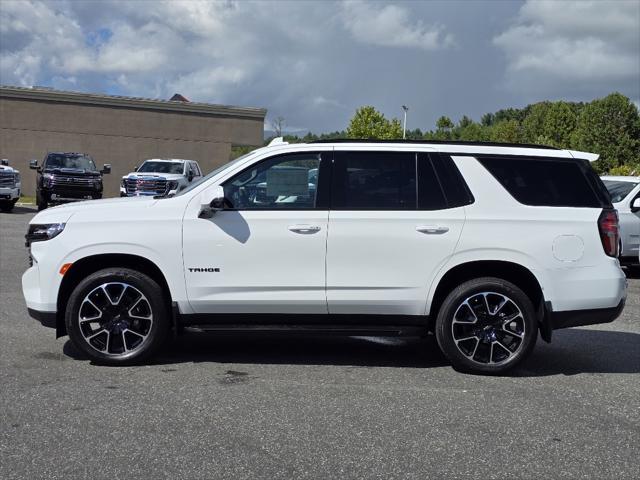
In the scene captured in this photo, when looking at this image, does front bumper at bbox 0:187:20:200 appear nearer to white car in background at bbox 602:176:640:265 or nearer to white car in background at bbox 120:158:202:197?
white car in background at bbox 120:158:202:197

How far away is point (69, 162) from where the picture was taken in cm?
2794

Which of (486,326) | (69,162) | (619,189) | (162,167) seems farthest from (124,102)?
(486,326)

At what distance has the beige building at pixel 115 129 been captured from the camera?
44.4 metres

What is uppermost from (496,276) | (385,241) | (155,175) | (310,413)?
(155,175)

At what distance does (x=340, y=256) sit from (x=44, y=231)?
2.44 meters

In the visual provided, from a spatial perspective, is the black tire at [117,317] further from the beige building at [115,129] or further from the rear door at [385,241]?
the beige building at [115,129]

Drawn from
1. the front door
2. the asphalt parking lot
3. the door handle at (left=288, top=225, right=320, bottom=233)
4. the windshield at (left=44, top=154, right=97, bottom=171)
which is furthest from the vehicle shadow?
the windshield at (left=44, top=154, right=97, bottom=171)

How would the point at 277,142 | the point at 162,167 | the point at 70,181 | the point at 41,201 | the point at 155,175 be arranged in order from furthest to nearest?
the point at 162,167, the point at 41,201, the point at 70,181, the point at 155,175, the point at 277,142

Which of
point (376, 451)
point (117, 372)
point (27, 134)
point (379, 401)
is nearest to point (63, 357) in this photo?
point (117, 372)

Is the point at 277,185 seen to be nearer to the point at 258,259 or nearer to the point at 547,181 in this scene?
the point at 258,259

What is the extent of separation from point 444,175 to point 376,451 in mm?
2686

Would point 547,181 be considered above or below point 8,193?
below

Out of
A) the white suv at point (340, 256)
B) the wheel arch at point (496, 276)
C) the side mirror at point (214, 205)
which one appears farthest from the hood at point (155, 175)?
the wheel arch at point (496, 276)

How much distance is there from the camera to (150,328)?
6.36 meters
